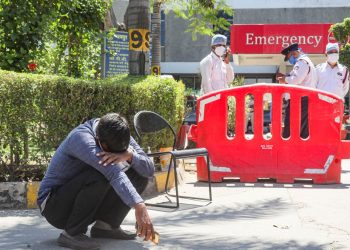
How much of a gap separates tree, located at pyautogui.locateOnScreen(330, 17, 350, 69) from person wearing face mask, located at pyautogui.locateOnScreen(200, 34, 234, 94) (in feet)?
29.6

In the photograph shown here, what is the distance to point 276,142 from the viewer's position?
7.25 metres

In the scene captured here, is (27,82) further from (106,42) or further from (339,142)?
(106,42)

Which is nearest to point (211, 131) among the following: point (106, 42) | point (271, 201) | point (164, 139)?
point (164, 139)

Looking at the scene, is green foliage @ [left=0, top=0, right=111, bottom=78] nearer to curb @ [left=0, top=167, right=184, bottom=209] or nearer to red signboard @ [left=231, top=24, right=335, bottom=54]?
curb @ [left=0, top=167, right=184, bottom=209]

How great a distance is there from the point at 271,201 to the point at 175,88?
5.76 feet

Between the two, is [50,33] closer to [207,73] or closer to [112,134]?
[207,73]

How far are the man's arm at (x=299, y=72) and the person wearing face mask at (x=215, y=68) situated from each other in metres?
1.03

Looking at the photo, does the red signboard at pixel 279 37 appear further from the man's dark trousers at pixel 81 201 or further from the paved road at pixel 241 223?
the man's dark trousers at pixel 81 201

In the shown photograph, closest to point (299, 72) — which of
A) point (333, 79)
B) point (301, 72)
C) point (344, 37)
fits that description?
point (301, 72)

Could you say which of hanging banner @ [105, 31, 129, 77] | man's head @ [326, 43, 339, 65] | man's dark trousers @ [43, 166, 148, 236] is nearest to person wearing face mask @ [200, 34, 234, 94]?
man's head @ [326, 43, 339, 65]

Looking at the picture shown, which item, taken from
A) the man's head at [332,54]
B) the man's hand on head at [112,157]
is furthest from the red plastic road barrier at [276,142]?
the man's hand on head at [112,157]

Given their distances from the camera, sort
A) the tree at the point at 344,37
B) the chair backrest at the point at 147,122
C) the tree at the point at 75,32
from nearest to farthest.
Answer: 1. the chair backrest at the point at 147,122
2. the tree at the point at 75,32
3. the tree at the point at 344,37

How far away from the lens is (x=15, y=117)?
5.68 metres

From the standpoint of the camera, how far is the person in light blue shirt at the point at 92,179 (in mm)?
3760
